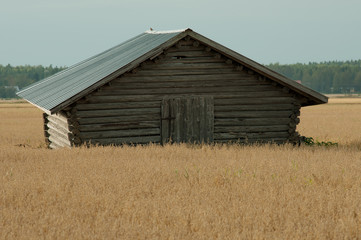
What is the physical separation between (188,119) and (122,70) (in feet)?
9.22

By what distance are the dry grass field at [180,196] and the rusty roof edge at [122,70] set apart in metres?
2.53

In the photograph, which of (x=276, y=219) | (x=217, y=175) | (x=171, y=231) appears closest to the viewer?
(x=171, y=231)

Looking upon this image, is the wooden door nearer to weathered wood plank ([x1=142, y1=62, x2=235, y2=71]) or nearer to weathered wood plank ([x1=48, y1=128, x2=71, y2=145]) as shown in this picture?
weathered wood plank ([x1=142, y1=62, x2=235, y2=71])

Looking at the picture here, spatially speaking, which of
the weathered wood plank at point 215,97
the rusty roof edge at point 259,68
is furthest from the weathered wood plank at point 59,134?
the rusty roof edge at point 259,68

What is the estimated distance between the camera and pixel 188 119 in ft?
63.8

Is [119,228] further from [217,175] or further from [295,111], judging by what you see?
[295,111]

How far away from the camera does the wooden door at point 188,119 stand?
19219mm

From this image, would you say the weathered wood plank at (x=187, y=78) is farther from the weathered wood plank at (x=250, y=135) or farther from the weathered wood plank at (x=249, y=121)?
the weathered wood plank at (x=250, y=135)

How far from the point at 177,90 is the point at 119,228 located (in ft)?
39.6

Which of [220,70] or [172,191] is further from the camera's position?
[220,70]

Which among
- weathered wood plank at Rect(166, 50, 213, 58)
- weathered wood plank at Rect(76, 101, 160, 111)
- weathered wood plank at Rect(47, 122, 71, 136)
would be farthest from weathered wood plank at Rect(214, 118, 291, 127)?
weathered wood plank at Rect(47, 122, 71, 136)

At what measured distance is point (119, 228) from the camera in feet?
25.0

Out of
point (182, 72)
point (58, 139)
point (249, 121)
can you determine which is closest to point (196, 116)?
point (182, 72)

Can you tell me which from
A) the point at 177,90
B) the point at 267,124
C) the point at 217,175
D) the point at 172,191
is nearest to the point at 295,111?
the point at 267,124
